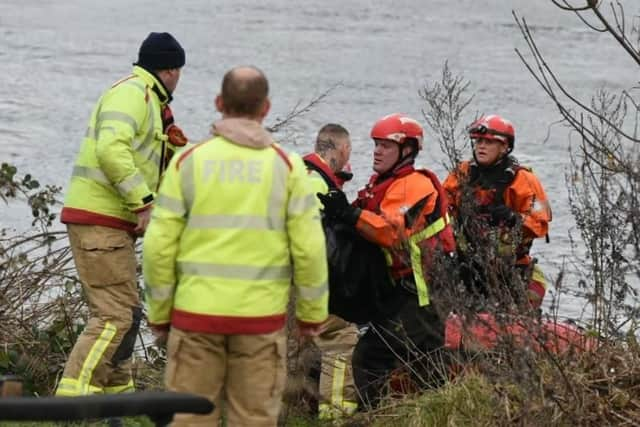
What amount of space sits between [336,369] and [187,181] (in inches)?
99.2

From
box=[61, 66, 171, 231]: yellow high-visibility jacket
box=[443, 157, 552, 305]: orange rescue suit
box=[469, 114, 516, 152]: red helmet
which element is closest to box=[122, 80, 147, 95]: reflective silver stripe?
box=[61, 66, 171, 231]: yellow high-visibility jacket

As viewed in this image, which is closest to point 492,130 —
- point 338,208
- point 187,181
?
point 338,208

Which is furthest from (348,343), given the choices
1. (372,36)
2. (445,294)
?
(372,36)

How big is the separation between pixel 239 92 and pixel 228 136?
0.49 ft

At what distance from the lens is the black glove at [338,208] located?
662 cm

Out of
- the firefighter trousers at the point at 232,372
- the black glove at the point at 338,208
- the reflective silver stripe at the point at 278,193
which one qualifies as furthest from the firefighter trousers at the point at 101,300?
the reflective silver stripe at the point at 278,193

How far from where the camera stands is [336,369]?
23.8ft

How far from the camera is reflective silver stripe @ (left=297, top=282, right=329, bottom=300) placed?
511 centimetres

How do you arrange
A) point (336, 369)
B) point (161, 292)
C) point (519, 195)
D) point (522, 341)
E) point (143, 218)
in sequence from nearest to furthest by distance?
point (161, 292) → point (522, 341) → point (143, 218) → point (336, 369) → point (519, 195)

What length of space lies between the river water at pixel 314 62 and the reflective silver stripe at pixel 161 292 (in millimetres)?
6406

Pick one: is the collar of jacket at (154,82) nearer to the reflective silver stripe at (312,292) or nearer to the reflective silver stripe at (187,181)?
the reflective silver stripe at (187,181)

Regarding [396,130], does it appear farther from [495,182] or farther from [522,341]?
[522,341]

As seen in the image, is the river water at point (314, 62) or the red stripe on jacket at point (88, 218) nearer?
the red stripe on jacket at point (88, 218)

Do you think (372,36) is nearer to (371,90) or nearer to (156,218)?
(371,90)
